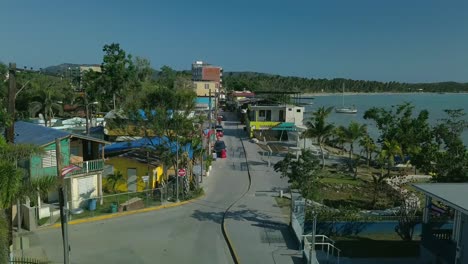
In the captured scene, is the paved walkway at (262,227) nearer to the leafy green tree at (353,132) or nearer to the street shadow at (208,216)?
the street shadow at (208,216)

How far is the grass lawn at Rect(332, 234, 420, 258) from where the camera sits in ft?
56.7

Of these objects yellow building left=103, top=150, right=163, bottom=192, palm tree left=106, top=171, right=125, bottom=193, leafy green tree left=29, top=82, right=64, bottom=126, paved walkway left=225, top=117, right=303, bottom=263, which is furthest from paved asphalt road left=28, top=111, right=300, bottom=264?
leafy green tree left=29, top=82, right=64, bottom=126

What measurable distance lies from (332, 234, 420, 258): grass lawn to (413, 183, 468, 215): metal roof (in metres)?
3.28

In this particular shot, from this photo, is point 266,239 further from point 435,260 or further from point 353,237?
point 435,260

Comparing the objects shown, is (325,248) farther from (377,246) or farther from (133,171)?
(133,171)

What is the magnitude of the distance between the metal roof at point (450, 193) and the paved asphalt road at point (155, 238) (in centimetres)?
661

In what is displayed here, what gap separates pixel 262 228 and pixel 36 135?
1288 cm

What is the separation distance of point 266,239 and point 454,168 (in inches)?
Result: 474

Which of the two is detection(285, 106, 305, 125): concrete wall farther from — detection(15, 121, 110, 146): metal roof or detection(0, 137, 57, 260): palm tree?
detection(0, 137, 57, 260): palm tree

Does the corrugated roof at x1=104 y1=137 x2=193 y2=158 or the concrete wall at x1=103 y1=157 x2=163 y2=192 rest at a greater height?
the corrugated roof at x1=104 y1=137 x2=193 y2=158

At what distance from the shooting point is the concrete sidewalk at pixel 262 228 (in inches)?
651

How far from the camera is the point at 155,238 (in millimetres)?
18312

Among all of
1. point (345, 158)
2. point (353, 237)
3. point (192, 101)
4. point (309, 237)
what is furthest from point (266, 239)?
point (345, 158)

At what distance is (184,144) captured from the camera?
25.3 meters
